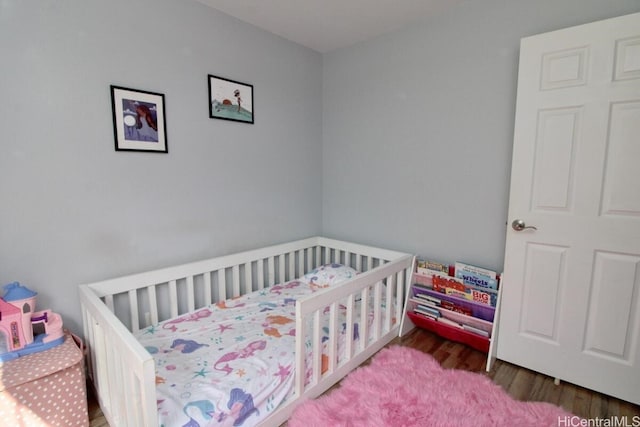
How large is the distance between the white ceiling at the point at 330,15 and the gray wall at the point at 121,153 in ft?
0.43

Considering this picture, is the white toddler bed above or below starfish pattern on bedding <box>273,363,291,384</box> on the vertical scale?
above

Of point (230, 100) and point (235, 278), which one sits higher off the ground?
point (230, 100)

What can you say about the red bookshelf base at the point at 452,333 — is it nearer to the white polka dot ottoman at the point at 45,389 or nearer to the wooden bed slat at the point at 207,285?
the wooden bed slat at the point at 207,285

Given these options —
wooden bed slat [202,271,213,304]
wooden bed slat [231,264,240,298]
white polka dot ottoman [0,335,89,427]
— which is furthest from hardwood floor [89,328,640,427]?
wooden bed slat [231,264,240,298]

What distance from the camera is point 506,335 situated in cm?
204

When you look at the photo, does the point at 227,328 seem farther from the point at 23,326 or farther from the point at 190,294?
the point at 23,326

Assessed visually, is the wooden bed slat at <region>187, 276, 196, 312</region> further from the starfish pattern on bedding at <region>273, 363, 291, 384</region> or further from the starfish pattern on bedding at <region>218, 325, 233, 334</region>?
the starfish pattern on bedding at <region>273, 363, 291, 384</region>

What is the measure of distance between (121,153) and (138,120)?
213mm

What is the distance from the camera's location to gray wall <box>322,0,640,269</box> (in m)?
2.03

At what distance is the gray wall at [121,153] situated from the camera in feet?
4.99

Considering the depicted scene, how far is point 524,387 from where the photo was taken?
1823 mm

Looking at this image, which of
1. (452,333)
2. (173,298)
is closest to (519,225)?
(452,333)

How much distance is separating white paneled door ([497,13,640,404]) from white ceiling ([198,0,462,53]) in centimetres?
81

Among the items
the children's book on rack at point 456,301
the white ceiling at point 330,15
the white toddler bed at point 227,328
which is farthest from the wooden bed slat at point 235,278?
the white ceiling at point 330,15
